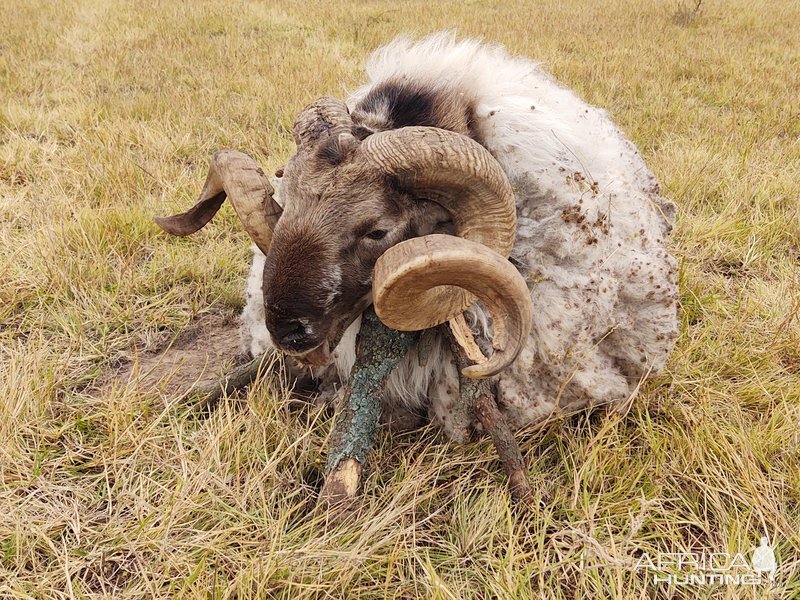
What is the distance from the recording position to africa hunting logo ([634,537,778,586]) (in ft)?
7.29

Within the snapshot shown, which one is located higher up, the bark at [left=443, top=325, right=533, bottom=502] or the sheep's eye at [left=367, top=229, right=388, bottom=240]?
the sheep's eye at [left=367, top=229, right=388, bottom=240]

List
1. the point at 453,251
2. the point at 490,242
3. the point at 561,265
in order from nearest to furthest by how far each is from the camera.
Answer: the point at 453,251
the point at 490,242
the point at 561,265

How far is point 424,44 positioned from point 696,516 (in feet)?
9.12

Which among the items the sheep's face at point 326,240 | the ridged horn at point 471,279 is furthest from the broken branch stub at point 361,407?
the ridged horn at point 471,279

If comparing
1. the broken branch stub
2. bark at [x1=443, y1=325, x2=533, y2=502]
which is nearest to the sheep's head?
the broken branch stub

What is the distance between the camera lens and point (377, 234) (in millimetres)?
2424

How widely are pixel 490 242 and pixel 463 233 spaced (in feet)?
0.39

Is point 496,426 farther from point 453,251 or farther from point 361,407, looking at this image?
point 453,251

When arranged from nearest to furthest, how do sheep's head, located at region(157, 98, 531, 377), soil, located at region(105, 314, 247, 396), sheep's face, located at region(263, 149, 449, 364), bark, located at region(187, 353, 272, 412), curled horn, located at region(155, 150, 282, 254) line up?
sheep's head, located at region(157, 98, 531, 377), sheep's face, located at region(263, 149, 449, 364), curled horn, located at region(155, 150, 282, 254), bark, located at region(187, 353, 272, 412), soil, located at region(105, 314, 247, 396)

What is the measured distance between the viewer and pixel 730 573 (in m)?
2.23

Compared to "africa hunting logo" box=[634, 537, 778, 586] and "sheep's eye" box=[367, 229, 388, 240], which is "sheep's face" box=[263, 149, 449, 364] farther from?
"africa hunting logo" box=[634, 537, 778, 586]

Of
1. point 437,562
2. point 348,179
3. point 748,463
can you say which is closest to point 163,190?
point 348,179

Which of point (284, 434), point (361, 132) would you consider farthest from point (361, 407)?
point (361, 132)

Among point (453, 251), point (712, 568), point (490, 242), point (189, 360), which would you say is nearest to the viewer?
point (453, 251)
